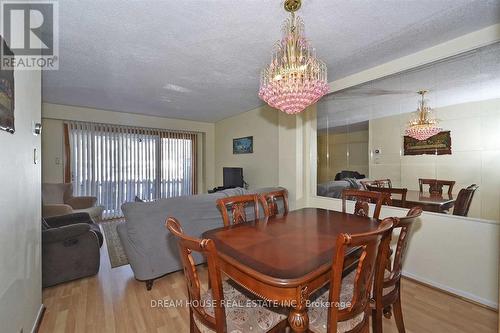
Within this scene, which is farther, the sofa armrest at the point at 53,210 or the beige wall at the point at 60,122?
the beige wall at the point at 60,122

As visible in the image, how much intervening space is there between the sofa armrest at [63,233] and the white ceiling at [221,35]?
5.93 feet

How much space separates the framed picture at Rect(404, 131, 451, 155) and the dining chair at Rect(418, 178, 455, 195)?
284 millimetres

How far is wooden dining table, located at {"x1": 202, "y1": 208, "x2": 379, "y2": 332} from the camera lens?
956 millimetres

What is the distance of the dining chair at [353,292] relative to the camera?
0.93 meters

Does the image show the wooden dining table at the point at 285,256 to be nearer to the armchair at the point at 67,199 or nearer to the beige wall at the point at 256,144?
the beige wall at the point at 256,144

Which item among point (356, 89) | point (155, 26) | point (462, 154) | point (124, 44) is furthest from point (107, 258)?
point (462, 154)

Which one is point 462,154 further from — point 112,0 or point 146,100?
point 146,100

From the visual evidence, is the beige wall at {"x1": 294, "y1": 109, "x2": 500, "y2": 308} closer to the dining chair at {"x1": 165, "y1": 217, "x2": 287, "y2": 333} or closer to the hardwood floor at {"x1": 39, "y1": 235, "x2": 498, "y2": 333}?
the hardwood floor at {"x1": 39, "y1": 235, "x2": 498, "y2": 333}

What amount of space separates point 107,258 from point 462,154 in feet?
13.8

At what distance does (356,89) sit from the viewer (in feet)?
9.77

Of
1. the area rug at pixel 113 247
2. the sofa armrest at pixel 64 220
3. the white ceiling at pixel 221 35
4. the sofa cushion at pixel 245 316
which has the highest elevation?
the white ceiling at pixel 221 35

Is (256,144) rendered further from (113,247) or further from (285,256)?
(285,256)

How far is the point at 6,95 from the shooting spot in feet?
3.51

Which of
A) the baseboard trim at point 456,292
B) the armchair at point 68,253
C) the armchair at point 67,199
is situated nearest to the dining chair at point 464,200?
the baseboard trim at point 456,292
